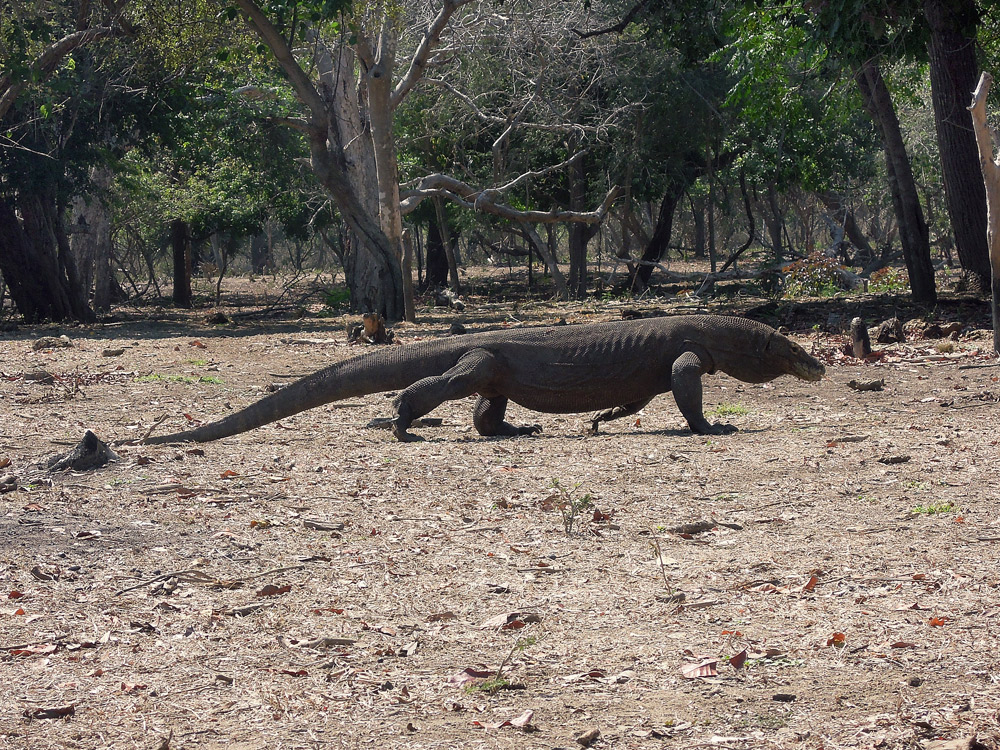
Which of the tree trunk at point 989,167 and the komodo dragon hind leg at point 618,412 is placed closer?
the komodo dragon hind leg at point 618,412

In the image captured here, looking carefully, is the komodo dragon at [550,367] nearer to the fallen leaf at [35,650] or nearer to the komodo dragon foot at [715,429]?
the komodo dragon foot at [715,429]

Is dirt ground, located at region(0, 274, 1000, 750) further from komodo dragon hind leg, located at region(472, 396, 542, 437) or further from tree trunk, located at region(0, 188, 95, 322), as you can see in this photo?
tree trunk, located at region(0, 188, 95, 322)

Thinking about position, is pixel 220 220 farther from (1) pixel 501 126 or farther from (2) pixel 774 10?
(2) pixel 774 10

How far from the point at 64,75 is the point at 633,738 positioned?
1687cm

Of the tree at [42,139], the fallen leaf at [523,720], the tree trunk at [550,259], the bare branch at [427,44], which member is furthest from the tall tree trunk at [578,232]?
the fallen leaf at [523,720]

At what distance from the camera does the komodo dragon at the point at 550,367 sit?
7801 mm

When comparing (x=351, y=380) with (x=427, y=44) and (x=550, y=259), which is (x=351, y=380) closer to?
(x=427, y=44)

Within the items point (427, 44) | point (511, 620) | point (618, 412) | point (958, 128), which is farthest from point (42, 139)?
point (511, 620)

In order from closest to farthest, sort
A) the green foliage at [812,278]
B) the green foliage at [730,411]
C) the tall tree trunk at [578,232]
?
the green foliage at [730,411] → the green foliage at [812,278] → the tall tree trunk at [578,232]

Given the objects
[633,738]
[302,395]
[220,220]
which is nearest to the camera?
[633,738]

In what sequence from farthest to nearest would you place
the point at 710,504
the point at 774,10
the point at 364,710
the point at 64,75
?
the point at 64,75 < the point at 774,10 < the point at 710,504 < the point at 364,710

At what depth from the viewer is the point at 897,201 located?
48.6 ft

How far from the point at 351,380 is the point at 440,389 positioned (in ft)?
2.25

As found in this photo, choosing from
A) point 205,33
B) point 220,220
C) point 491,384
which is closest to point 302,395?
point 491,384
